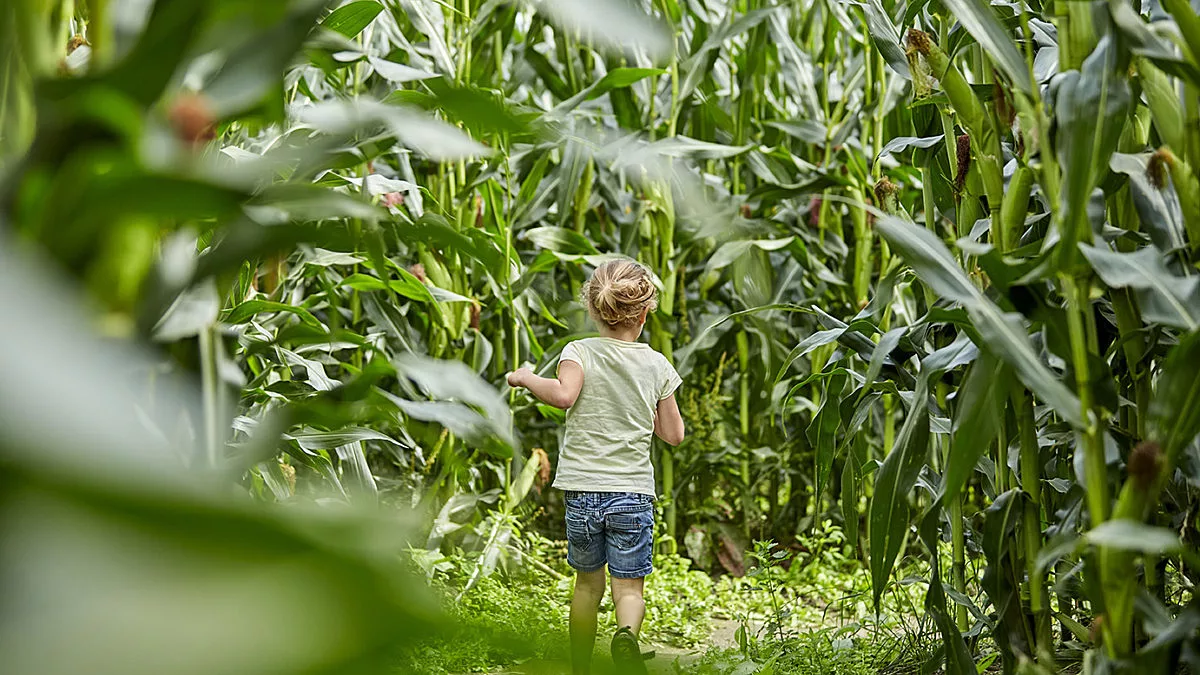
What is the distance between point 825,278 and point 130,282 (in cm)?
249

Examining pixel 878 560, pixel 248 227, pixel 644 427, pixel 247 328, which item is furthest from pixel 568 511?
pixel 248 227

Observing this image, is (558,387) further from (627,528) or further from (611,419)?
(627,528)

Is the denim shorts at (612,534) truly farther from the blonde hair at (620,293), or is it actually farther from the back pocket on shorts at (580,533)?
the blonde hair at (620,293)

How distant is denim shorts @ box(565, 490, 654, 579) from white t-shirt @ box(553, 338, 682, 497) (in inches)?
1.1

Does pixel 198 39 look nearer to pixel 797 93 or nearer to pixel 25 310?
pixel 25 310

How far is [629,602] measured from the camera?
2.16 metres

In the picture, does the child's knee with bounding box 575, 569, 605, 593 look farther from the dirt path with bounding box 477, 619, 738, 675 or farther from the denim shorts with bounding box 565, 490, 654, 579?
the dirt path with bounding box 477, 619, 738, 675

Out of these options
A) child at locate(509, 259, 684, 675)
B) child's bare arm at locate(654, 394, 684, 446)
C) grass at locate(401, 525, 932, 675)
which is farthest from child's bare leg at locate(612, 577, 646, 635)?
child's bare arm at locate(654, 394, 684, 446)

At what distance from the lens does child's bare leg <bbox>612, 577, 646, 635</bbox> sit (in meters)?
2.15

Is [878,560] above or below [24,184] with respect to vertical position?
below

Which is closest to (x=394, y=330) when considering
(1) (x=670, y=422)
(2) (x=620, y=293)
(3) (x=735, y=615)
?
(2) (x=620, y=293)

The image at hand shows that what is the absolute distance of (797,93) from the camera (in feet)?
11.3

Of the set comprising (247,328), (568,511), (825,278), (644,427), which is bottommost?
(568,511)

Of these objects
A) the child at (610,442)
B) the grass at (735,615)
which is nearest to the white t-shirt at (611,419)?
the child at (610,442)
